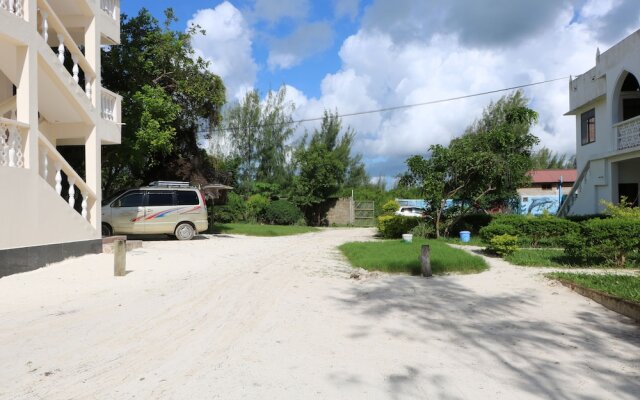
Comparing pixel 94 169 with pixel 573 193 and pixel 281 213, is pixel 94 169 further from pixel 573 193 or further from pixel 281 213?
pixel 573 193

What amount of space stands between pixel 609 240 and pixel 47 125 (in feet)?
46.6

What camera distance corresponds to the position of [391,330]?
5.85 m

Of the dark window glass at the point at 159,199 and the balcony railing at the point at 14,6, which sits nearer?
the balcony railing at the point at 14,6

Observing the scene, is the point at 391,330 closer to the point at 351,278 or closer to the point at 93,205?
the point at 351,278

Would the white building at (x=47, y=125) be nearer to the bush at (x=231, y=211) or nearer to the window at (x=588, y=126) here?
the bush at (x=231, y=211)

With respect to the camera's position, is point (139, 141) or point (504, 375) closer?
point (504, 375)

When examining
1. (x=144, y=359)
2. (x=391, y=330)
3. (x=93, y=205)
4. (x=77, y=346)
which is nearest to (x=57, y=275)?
(x=93, y=205)

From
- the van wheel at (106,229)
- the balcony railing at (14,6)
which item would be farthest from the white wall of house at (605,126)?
the van wheel at (106,229)

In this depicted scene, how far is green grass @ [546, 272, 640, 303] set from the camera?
7.37 m

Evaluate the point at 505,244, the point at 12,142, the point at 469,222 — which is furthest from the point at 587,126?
the point at 12,142

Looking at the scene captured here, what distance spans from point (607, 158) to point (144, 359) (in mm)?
18845

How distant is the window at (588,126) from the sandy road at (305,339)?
13.9m

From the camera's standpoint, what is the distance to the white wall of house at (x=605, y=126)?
55.8 ft

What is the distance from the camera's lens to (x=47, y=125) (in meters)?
13.2
